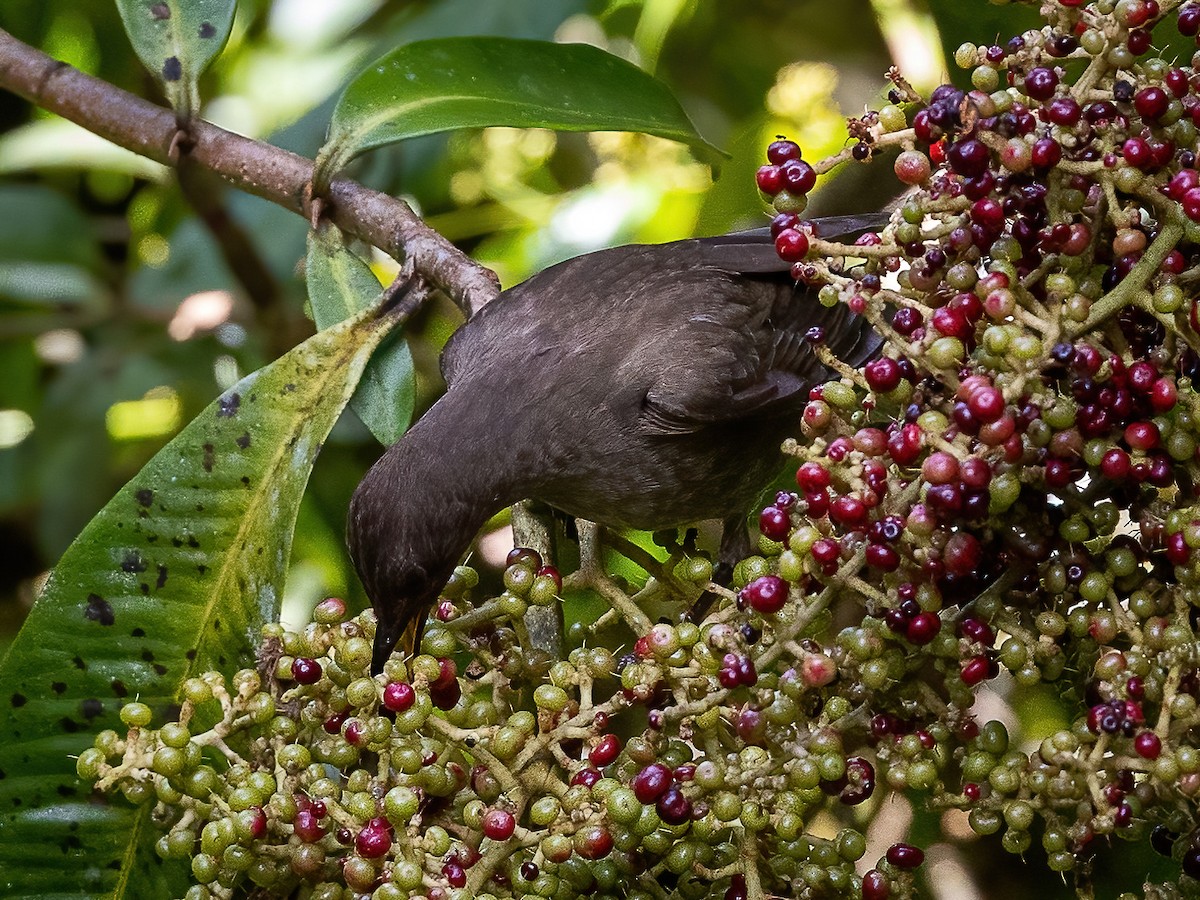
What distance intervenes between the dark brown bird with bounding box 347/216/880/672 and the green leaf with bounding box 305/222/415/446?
2.0 inches

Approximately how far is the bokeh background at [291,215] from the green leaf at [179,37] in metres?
0.54

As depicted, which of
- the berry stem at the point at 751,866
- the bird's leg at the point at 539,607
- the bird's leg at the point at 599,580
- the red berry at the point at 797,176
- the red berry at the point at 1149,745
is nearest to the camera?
the red berry at the point at 1149,745

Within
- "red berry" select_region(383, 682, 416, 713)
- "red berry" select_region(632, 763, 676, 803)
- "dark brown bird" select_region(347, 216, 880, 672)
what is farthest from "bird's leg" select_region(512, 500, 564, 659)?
"red berry" select_region(632, 763, 676, 803)

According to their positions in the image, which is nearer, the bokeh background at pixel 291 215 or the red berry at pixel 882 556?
the red berry at pixel 882 556

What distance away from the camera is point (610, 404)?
96.6 inches

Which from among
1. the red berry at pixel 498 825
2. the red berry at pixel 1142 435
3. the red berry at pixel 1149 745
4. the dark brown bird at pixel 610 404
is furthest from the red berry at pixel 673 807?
the dark brown bird at pixel 610 404

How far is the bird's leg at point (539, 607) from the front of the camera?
1903 millimetres

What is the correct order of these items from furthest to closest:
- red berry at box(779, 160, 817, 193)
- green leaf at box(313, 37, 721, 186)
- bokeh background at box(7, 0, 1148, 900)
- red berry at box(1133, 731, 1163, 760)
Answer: bokeh background at box(7, 0, 1148, 900) → green leaf at box(313, 37, 721, 186) → red berry at box(779, 160, 817, 193) → red berry at box(1133, 731, 1163, 760)

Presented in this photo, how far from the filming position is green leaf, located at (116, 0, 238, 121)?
8.02ft

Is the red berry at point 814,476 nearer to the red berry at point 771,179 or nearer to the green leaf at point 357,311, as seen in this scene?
the red berry at point 771,179

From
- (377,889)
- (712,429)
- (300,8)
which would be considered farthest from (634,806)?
(300,8)

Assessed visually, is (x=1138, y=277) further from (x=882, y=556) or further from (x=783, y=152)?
(x=783, y=152)

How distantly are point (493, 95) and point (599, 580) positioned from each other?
3.29ft

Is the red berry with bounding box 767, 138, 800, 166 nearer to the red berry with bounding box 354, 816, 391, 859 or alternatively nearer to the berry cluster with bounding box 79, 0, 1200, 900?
the berry cluster with bounding box 79, 0, 1200, 900
